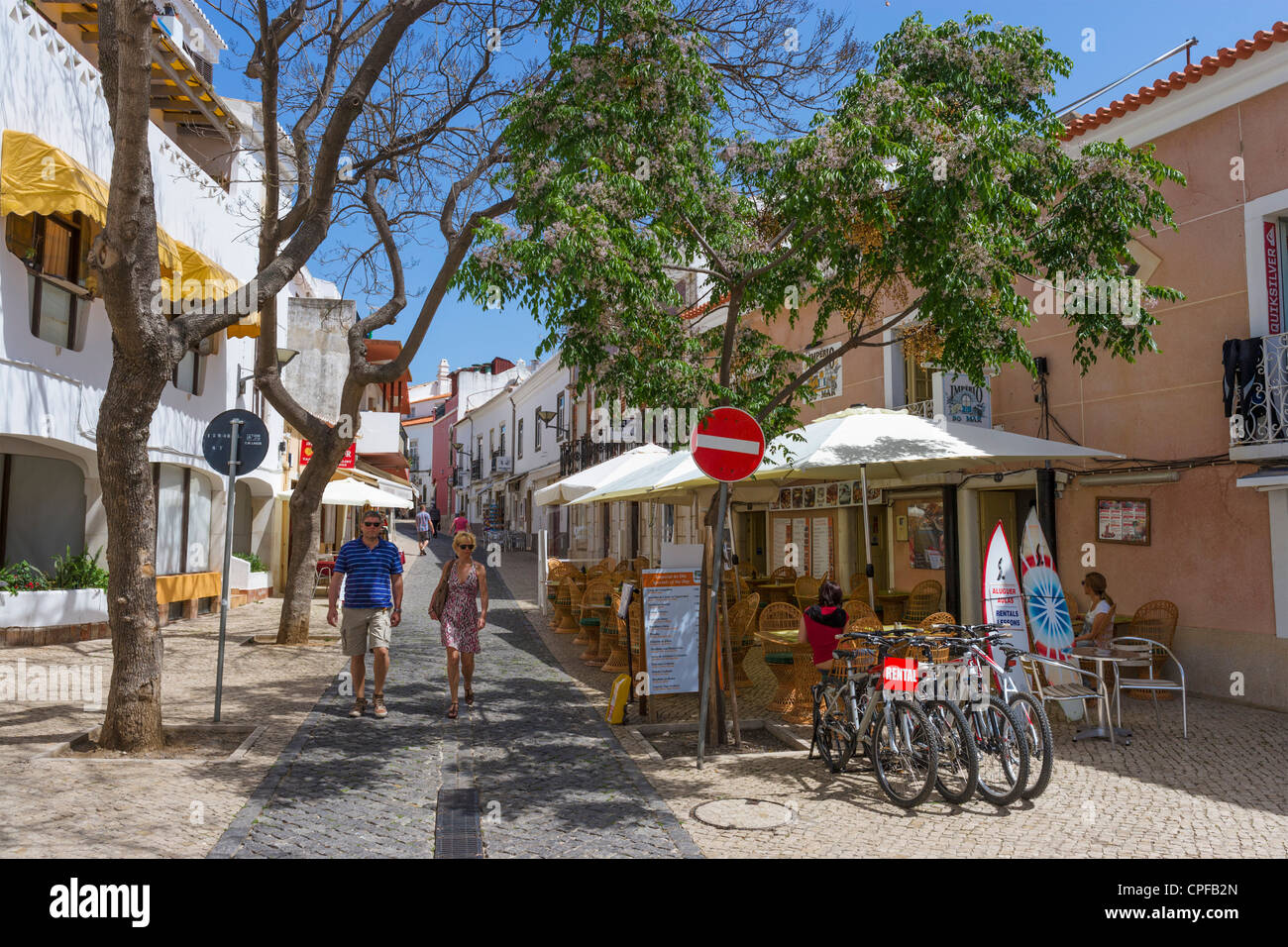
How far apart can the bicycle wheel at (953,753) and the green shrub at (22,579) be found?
10.4 m

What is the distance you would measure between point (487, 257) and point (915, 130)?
312cm

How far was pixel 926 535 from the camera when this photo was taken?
1305 centimetres

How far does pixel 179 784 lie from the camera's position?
5.50 metres

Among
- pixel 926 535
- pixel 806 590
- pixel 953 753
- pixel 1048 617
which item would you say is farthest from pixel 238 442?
pixel 926 535

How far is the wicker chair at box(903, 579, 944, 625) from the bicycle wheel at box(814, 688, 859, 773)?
461 cm

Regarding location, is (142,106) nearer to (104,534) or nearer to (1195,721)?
(104,534)

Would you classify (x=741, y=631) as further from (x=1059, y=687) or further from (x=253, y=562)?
(x=253, y=562)

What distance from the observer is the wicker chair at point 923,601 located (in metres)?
10.6

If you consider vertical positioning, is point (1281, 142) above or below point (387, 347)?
below

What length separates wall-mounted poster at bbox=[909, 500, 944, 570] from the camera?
12758 mm

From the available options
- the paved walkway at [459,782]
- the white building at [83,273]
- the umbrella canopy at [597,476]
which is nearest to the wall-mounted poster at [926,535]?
the umbrella canopy at [597,476]

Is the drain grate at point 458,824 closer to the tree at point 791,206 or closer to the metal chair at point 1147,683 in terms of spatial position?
the tree at point 791,206

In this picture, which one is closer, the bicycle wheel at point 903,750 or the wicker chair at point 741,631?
the bicycle wheel at point 903,750
